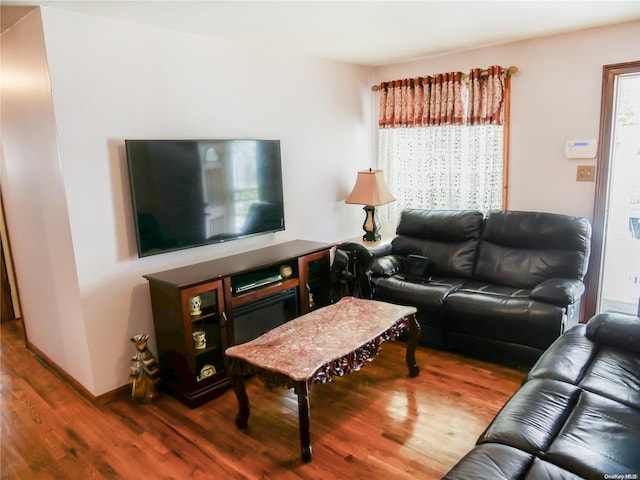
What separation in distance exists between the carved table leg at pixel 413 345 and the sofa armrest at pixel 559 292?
0.85 meters

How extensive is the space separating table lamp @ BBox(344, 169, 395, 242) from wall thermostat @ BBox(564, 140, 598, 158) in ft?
5.09

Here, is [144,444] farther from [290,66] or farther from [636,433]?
[290,66]

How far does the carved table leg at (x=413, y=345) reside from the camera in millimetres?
2910

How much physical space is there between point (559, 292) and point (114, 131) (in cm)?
304

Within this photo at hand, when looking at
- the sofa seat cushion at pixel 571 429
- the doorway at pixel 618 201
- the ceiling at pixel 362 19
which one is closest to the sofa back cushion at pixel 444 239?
the doorway at pixel 618 201

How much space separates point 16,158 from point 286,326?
2.23 m

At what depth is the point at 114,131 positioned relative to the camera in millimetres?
2717

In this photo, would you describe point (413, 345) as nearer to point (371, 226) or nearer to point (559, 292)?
point (559, 292)

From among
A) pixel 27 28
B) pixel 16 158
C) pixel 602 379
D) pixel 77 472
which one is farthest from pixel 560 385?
pixel 16 158

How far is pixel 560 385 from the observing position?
1.97 metres

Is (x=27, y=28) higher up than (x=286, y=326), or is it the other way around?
(x=27, y=28)

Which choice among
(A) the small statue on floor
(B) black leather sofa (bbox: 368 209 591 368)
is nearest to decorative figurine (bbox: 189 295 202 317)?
(A) the small statue on floor

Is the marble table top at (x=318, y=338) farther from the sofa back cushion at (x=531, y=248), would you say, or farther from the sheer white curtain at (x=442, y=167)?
the sheer white curtain at (x=442, y=167)

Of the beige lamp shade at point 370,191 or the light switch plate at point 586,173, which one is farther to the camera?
the beige lamp shade at point 370,191
